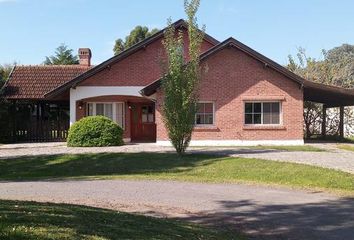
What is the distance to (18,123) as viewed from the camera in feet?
102

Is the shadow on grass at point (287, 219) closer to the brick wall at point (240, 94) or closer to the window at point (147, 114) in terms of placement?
the brick wall at point (240, 94)

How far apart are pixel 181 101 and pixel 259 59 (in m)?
8.49

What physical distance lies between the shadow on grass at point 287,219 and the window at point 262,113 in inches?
586

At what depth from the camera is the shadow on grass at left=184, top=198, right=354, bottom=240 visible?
888 cm

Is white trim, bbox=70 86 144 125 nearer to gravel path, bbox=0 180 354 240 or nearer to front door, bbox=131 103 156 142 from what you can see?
front door, bbox=131 103 156 142

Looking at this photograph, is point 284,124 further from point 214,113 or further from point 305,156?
point 305,156

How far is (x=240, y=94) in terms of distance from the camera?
1050 inches

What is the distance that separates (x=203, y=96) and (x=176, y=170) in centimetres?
946

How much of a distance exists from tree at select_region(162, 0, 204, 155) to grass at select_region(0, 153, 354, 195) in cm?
142

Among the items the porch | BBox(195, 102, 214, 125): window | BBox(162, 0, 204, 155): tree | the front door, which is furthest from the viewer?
the porch

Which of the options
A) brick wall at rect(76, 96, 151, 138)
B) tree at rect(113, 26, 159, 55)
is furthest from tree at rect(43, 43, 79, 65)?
brick wall at rect(76, 96, 151, 138)

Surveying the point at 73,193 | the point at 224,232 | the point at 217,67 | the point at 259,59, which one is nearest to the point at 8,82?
the point at 217,67

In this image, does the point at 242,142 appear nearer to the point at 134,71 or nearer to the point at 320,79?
the point at 134,71

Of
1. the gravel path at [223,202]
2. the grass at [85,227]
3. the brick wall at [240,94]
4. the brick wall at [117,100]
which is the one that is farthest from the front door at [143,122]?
the grass at [85,227]
